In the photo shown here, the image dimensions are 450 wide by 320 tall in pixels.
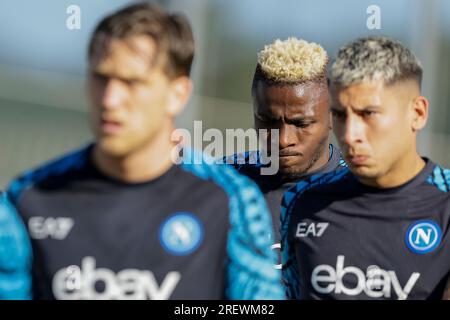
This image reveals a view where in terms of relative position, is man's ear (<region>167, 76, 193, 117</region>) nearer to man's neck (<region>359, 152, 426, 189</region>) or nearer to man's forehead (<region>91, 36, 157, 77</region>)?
man's forehead (<region>91, 36, 157, 77</region>)

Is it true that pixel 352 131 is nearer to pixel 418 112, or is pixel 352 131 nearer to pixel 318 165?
pixel 418 112

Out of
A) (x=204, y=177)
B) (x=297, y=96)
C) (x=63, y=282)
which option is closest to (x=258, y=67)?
(x=297, y=96)

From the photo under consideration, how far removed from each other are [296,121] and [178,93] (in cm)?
220

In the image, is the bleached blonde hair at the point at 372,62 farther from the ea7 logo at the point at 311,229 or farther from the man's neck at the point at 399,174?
the ea7 logo at the point at 311,229

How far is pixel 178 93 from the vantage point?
12.4 feet

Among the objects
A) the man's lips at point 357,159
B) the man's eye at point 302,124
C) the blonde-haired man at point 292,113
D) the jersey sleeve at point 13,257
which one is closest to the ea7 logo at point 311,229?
the man's lips at point 357,159

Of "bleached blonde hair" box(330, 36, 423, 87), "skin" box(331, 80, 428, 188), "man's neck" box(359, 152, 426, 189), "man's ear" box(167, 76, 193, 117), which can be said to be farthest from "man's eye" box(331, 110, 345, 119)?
"man's ear" box(167, 76, 193, 117)

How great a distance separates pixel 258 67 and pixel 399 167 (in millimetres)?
1756

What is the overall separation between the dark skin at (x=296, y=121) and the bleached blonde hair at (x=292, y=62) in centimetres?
6

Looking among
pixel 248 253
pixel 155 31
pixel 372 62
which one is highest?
pixel 155 31

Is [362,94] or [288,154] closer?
[362,94]

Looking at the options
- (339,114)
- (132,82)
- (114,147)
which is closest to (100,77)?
(132,82)

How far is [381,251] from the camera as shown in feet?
15.4

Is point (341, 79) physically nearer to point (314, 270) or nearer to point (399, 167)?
point (399, 167)
